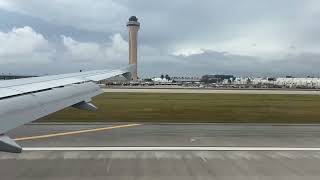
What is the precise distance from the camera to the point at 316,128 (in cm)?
2295

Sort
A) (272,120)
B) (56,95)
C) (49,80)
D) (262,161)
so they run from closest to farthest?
1. (56,95)
2. (49,80)
3. (262,161)
4. (272,120)

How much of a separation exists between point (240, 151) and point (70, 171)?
6.08 metres

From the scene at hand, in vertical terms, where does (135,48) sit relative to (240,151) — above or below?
above

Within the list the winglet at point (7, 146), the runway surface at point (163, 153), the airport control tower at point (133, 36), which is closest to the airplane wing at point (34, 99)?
the winglet at point (7, 146)

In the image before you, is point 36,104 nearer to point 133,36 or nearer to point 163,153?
point 163,153

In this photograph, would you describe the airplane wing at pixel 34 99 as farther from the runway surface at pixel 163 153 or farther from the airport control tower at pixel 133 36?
the airport control tower at pixel 133 36

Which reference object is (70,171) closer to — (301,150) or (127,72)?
(127,72)

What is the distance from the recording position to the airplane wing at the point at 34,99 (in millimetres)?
6740

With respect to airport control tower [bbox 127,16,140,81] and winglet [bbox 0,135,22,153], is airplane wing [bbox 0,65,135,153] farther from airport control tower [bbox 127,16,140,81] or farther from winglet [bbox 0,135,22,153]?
airport control tower [bbox 127,16,140,81]

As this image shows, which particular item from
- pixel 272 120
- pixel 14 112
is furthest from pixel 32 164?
pixel 272 120

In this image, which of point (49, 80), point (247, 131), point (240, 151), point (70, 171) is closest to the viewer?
point (49, 80)

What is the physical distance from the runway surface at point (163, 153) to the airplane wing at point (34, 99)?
209 centimetres

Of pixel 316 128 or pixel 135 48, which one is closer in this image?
pixel 316 128

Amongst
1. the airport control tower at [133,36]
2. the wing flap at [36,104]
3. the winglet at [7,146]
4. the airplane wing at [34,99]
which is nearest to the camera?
the winglet at [7,146]
